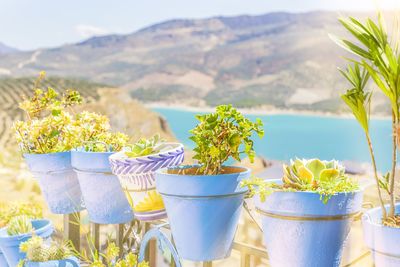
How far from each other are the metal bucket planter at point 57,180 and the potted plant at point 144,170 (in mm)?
495

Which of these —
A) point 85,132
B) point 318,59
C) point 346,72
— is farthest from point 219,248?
point 318,59

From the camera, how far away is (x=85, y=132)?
1.83m

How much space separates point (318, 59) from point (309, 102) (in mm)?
7077

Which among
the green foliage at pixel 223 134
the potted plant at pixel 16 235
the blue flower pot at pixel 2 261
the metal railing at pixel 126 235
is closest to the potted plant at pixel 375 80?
the green foliage at pixel 223 134

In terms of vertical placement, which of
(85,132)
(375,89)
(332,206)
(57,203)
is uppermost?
(375,89)

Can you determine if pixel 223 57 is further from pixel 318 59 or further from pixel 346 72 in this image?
pixel 346 72

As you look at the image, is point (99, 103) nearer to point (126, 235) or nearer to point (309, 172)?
point (126, 235)

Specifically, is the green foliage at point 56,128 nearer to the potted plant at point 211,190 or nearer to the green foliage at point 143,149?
the green foliage at point 143,149

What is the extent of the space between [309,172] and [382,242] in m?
0.22

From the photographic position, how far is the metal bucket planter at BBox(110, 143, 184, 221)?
1.29 metres

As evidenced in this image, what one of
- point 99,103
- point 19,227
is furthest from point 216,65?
point 19,227

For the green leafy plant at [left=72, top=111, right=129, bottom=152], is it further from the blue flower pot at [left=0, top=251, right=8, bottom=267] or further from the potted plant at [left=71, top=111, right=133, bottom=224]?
the blue flower pot at [left=0, top=251, right=8, bottom=267]

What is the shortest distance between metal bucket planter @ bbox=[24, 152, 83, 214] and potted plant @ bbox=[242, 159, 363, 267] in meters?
0.97

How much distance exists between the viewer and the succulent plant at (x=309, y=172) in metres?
1.05
